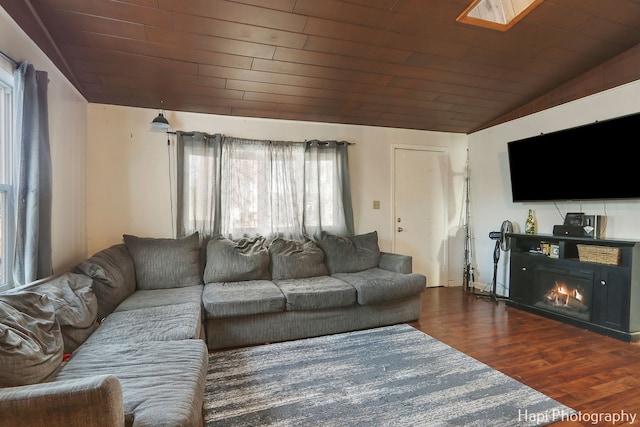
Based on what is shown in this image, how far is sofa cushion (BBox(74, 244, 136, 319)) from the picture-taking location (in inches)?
88.3

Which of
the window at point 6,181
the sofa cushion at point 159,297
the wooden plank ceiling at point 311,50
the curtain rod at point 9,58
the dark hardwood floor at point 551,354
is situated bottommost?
the dark hardwood floor at point 551,354

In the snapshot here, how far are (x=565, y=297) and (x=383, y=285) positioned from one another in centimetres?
196

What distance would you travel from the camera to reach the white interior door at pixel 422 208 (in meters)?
4.25

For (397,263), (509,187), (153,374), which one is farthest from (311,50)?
(509,187)

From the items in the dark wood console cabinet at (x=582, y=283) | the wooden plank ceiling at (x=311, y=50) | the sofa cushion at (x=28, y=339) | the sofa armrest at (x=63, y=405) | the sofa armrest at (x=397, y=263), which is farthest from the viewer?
the sofa armrest at (x=397, y=263)

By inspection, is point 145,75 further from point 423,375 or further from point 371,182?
Answer: point 423,375

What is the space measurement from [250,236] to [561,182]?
11.4 feet

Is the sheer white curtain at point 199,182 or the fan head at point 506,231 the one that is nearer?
the sheer white curtain at point 199,182

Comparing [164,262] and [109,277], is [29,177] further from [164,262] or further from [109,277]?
[164,262]

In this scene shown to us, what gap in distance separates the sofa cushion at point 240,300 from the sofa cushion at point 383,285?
2.48 feet

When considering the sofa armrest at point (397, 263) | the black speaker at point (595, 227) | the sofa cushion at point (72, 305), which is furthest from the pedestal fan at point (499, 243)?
the sofa cushion at point (72, 305)

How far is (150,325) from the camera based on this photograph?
1937 millimetres

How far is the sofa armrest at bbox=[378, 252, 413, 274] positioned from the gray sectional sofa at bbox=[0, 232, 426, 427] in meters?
0.02

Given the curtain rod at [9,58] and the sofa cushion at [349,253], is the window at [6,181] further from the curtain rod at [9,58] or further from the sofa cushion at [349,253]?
the sofa cushion at [349,253]
